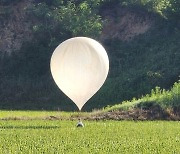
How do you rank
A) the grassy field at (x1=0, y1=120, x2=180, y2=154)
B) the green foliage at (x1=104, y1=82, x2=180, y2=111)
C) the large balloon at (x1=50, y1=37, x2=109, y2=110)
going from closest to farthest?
the grassy field at (x1=0, y1=120, x2=180, y2=154), the large balloon at (x1=50, y1=37, x2=109, y2=110), the green foliage at (x1=104, y1=82, x2=180, y2=111)

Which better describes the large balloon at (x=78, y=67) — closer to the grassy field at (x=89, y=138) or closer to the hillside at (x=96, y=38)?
the grassy field at (x=89, y=138)

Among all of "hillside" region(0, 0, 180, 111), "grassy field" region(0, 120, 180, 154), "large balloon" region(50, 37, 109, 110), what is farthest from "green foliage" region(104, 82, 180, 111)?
"hillside" region(0, 0, 180, 111)

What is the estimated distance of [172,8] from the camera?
1897 inches

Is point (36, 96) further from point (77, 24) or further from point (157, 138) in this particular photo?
point (157, 138)

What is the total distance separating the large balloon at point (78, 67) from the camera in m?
24.0

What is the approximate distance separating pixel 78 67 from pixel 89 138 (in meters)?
4.11

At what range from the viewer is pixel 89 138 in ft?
68.6

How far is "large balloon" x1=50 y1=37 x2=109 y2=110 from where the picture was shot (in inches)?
945

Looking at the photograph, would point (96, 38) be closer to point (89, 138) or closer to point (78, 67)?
point (78, 67)

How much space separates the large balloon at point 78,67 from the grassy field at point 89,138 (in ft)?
6.12

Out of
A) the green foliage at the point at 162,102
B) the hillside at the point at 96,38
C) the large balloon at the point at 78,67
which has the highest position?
the hillside at the point at 96,38

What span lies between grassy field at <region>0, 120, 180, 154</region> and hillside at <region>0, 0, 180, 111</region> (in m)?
14.8

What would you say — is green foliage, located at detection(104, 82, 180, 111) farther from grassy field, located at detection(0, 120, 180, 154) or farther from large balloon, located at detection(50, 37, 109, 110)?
large balloon, located at detection(50, 37, 109, 110)

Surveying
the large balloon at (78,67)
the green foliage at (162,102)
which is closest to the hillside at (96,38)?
the green foliage at (162,102)
